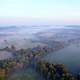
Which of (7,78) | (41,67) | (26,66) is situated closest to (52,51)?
(26,66)

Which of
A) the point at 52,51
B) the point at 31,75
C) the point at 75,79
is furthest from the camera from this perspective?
the point at 52,51

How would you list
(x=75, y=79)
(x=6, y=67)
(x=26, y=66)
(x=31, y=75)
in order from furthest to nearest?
Answer: 1. (x=26, y=66)
2. (x=6, y=67)
3. (x=31, y=75)
4. (x=75, y=79)

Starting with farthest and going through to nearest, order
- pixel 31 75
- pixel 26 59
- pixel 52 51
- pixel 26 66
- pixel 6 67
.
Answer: pixel 52 51, pixel 26 59, pixel 26 66, pixel 6 67, pixel 31 75

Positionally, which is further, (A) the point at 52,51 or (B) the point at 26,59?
(A) the point at 52,51

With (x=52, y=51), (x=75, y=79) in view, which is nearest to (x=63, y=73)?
(x=75, y=79)

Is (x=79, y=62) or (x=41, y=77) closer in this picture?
(x=41, y=77)

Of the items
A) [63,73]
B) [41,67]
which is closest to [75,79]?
[63,73]

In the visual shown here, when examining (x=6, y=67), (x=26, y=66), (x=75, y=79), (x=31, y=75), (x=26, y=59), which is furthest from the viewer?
(x=26, y=59)

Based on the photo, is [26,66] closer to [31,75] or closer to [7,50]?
[31,75]

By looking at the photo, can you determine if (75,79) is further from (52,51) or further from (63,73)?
(52,51)
